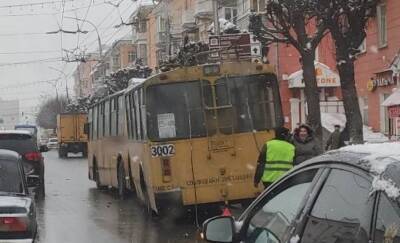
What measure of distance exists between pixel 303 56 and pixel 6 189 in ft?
43.4

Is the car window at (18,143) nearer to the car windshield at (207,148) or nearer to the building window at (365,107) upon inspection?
the car windshield at (207,148)

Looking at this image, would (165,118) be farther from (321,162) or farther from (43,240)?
(321,162)

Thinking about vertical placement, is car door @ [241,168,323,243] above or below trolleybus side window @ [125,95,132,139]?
below

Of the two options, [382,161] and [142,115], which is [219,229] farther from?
[142,115]

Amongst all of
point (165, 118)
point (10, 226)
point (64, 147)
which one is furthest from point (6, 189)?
point (64, 147)

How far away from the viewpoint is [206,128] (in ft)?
42.4

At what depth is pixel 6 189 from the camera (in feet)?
29.2

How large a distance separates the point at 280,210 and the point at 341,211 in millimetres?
768

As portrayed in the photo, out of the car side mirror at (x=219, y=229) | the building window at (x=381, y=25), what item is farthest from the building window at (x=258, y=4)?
the car side mirror at (x=219, y=229)

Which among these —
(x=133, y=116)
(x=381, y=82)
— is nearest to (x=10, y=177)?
(x=133, y=116)

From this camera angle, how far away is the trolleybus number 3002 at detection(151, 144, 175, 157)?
1266 cm

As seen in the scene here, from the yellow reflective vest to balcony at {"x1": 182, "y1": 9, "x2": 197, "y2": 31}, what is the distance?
48.2 m

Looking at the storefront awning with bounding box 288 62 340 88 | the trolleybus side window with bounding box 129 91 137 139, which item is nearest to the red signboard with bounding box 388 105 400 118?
the storefront awning with bounding box 288 62 340 88

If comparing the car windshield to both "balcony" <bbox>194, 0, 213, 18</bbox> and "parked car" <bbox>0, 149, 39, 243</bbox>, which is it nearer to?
"parked car" <bbox>0, 149, 39, 243</bbox>
